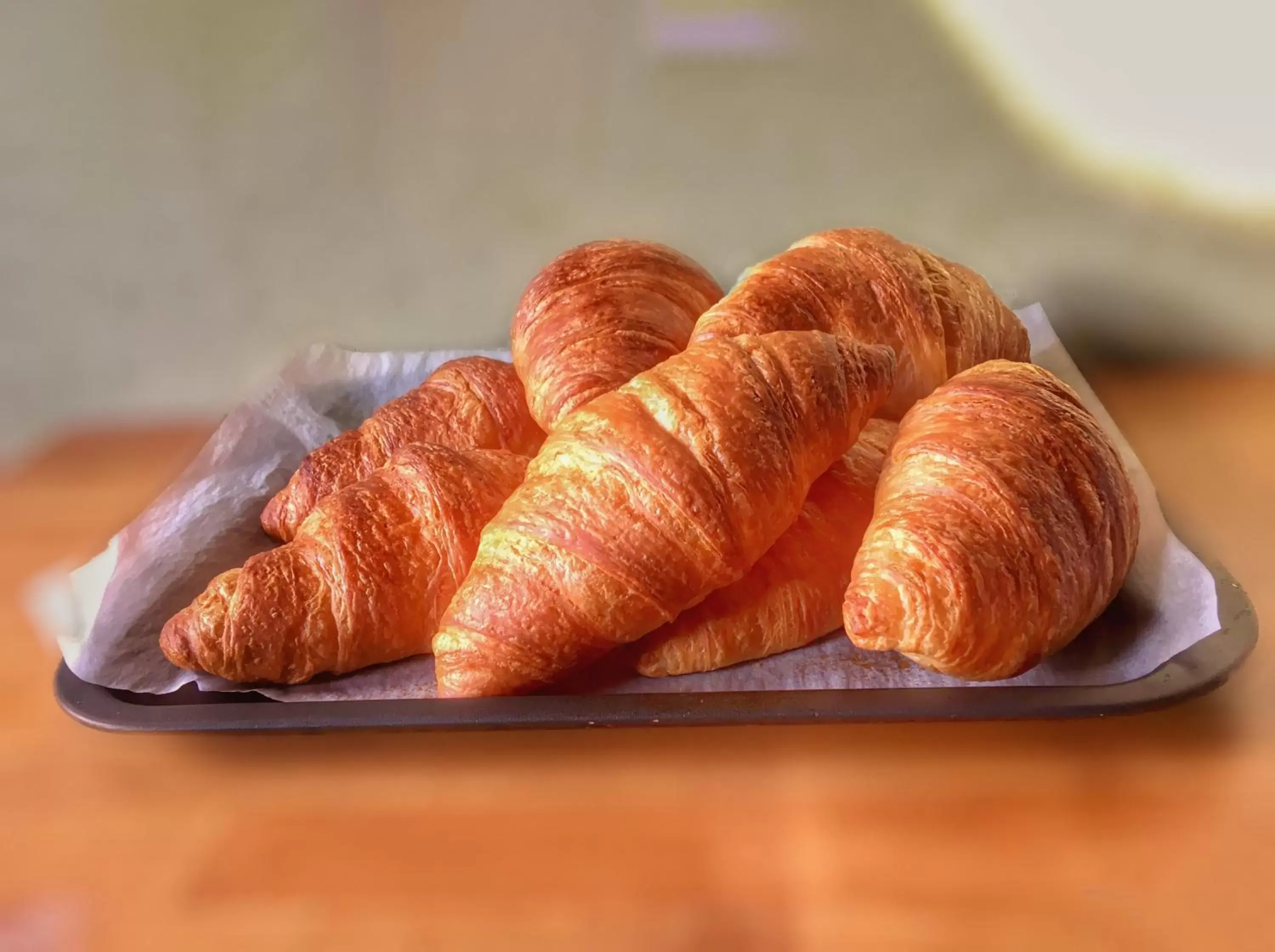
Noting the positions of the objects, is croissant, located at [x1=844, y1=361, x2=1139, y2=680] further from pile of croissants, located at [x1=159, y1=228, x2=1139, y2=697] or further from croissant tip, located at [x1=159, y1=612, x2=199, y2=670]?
croissant tip, located at [x1=159, y1=612, x2=199, y2=670]

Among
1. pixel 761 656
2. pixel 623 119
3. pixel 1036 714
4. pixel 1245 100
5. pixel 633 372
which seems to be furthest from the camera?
pixel 623 119

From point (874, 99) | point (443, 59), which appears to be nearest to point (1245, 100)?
point (874, 99)

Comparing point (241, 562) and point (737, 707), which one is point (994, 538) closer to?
point (737, 707)

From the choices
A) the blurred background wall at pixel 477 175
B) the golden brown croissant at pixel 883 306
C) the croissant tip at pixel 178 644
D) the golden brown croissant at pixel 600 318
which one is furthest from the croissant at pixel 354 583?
the blurred background wall at pixel 477 175

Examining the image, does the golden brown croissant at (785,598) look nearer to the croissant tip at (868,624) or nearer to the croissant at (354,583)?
the croissant tip at (868,624)

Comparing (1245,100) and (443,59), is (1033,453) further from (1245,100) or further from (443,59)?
(443,59)
